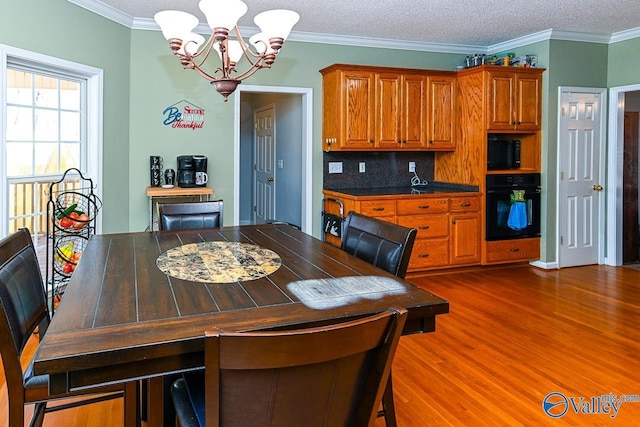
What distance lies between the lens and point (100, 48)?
13.7ft

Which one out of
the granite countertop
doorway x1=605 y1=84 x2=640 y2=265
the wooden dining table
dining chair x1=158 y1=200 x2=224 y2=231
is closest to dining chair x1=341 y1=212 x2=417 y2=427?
the wooden dining table

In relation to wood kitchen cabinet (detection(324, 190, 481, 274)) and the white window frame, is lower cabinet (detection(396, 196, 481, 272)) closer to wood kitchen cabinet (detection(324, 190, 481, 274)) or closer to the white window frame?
wood kitchen cabinet (detection(324, 190, 481, 274))

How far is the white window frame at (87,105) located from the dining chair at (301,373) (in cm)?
299

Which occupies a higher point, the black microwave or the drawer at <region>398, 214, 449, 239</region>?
the black microwave

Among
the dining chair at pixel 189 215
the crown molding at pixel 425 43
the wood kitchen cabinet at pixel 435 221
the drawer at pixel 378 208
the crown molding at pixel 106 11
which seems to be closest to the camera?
the dining chair at pixel 189 215

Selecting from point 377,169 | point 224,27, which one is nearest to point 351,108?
point 377,169

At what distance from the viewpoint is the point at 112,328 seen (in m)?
1.29

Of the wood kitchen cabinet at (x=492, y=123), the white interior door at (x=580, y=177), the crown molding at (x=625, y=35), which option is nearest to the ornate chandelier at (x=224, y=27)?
the wood kitchen cabinet at (x=492, y=123)

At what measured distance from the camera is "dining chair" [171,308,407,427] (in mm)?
1017

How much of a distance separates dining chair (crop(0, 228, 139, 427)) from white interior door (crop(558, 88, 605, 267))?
510 cm

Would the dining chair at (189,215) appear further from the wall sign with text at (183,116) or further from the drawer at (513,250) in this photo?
the drawer at (513,250)

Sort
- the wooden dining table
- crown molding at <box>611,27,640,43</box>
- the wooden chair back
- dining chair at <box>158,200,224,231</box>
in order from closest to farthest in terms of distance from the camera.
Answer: the wooden dining table → the wooden chair back → dining chair at <box>158,200,224,231</box> → crown molding at <box>611,27,640,43</box>

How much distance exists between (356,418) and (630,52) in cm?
566

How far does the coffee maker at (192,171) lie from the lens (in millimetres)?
4652
